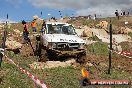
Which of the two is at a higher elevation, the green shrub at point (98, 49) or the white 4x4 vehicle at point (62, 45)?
the white 4x4 vehicle at point (62, 45)

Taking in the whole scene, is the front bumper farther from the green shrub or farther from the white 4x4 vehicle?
the green shrub

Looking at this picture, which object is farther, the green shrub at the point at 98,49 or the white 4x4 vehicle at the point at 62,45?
the green shrub at the point at 98,49

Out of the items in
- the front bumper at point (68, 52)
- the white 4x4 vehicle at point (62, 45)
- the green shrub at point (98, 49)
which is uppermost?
the white 4x4 vehicle at point (62, 45)

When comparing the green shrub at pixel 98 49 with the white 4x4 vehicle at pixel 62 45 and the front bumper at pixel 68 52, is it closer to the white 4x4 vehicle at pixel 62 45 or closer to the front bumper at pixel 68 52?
the white 4x4 vehicle at pixel 62 45

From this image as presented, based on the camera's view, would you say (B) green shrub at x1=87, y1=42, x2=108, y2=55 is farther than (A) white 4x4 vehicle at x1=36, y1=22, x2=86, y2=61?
Yes

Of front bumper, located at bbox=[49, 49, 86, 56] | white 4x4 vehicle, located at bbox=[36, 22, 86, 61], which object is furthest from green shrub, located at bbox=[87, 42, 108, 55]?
front bumper, located at bbox=[49, 49, 86, 56]

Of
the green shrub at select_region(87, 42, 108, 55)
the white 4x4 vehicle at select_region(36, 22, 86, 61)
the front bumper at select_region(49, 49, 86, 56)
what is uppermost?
the white 4x4 vehicle at select_region(36, 22, 86, 61)

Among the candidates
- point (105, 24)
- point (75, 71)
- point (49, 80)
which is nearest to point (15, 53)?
point (75, 71)

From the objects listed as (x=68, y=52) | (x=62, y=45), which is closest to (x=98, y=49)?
(x=68, y=52)

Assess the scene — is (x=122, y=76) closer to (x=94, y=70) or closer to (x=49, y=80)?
(x=94, y=70)

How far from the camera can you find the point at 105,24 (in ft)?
131

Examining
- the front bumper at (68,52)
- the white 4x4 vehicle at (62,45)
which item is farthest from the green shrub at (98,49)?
the front bumper at (68,52)

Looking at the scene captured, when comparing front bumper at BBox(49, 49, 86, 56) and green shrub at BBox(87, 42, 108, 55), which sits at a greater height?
front bumper at BBox(49, 49, 86, 56)

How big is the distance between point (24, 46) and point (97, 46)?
206 inches
